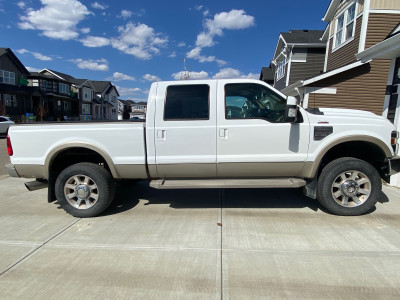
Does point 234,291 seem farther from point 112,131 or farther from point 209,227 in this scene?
point 112,131

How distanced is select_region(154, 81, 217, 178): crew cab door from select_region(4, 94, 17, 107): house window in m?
33.8

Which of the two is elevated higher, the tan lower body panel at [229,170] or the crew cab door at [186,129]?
the crew cab door at [186,129]

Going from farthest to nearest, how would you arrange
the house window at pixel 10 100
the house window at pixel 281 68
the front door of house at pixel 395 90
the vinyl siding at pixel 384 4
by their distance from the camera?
the house window at pixel 10 100 → the house window at pixel 281 68 → the vinyl siding at pixel 384 4 → the front door of house at pixel 395 90

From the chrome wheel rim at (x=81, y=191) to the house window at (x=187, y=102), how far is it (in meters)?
1.58

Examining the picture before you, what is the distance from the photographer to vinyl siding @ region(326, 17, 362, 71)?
10352 mm

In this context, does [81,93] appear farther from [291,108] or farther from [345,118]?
[345,118]

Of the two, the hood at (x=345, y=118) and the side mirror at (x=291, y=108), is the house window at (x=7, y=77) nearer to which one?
the side mirror at (x=291, y=108)

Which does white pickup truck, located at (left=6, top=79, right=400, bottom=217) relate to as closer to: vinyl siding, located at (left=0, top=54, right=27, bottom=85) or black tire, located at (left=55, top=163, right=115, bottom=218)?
black tire, located at (left=55, top=163, right=115, bottom=218)

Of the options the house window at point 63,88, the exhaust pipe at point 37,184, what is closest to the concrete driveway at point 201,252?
the exhaust pipe at point 37,184

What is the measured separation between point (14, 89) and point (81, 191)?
1320 inches

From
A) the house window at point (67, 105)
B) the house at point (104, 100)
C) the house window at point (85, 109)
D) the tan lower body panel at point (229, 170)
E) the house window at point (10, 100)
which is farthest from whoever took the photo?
the house at point (104, 100)

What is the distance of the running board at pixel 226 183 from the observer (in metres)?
3.74

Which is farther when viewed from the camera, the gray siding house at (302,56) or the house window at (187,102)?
the gray siding house at (302,56)

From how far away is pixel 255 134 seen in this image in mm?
3723
